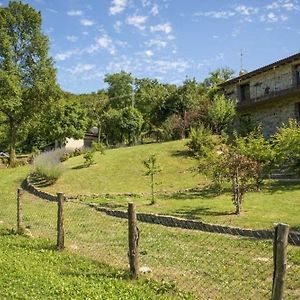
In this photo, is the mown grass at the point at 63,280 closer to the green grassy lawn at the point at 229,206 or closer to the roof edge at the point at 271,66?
the green grassy lawn at the point at 229,206

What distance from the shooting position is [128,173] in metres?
27.8

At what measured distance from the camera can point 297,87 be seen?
3225 centimetres

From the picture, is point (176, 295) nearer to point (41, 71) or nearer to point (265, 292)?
point (265, 292)

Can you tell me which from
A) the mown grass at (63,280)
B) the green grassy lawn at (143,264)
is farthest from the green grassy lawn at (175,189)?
the mown grass at (63,280)

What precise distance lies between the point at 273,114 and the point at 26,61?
23.2 m

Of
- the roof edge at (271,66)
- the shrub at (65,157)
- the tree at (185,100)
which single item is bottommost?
the shrub at (65,157)

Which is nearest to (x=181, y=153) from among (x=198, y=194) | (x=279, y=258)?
(x=198, y=194)

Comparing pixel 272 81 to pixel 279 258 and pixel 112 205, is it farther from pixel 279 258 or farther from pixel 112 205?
pixel 279 258

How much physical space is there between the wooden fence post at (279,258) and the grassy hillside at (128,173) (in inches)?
715

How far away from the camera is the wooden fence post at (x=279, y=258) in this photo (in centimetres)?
490

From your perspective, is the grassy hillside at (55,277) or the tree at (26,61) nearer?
the grassy hillside at (55,277)

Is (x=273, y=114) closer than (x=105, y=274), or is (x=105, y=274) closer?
(x=105, y=274)

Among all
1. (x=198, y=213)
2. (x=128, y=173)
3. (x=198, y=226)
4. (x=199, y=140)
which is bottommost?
(x=198, y=213)

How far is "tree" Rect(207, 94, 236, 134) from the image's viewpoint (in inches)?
1389
